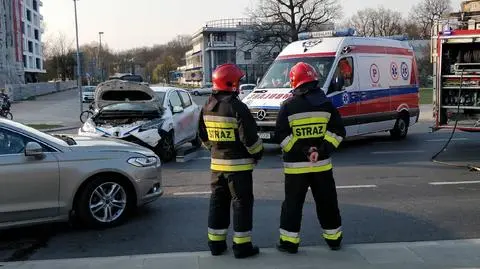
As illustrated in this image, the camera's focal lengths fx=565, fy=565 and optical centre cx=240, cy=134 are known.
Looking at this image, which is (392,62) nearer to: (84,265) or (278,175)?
→ (278,175)

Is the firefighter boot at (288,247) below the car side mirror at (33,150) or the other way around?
below

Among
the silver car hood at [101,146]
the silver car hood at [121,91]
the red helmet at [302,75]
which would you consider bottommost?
the silver car hood at [101,146]

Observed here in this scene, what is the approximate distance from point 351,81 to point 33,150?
29.0 feet

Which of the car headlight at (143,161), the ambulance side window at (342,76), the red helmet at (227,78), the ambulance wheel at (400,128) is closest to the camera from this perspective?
the red helmet at (227,78)

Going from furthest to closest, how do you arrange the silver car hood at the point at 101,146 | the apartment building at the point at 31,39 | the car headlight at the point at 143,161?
the apartment building at the point at 31,39 → the car headlight at the point at 143,161 → the silver car hood at the point at 101,146

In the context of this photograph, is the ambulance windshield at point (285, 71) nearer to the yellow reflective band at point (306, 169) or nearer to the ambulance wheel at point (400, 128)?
the ambulance wheel at point (400, 128)

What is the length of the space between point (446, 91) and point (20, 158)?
8419 mm

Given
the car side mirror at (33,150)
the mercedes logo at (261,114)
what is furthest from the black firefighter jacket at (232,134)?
the mercedes logo at (261,114)

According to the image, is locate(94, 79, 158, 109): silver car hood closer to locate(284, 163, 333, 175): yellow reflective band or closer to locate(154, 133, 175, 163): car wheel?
locate(154, 133, 175, 163): car wheel

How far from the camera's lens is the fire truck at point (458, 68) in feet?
35.7

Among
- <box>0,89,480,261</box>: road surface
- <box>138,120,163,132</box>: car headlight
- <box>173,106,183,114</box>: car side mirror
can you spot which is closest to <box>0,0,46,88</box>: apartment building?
<box>173,106,183,114</box>: car side mirror

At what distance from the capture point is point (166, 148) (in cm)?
1206

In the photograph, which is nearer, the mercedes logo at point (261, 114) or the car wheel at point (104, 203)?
the car wheel at point (104, 203)

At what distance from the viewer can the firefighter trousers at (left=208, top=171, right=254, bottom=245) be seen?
5.33 m
